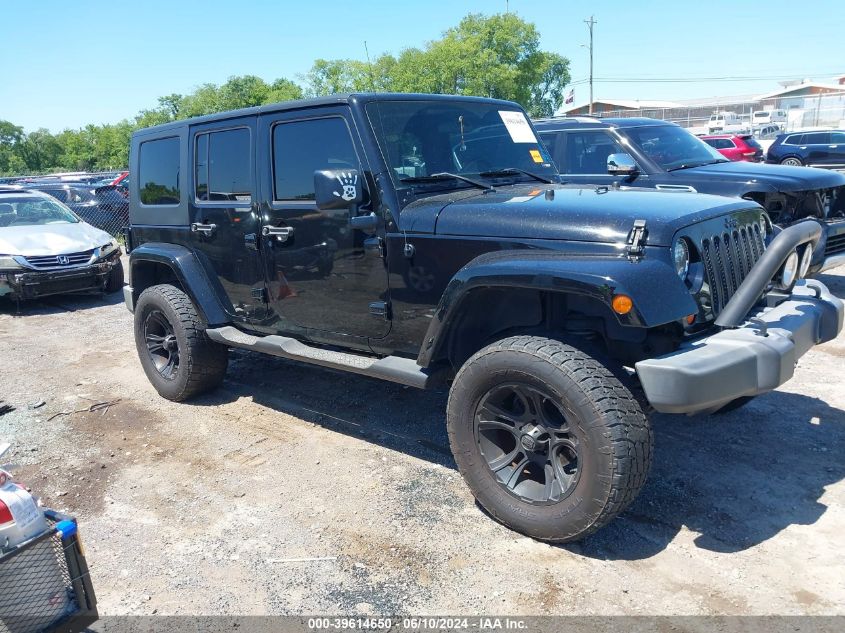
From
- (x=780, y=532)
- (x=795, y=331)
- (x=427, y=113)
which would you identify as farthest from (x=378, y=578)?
(x=427, y=113)

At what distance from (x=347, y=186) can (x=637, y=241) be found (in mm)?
1515

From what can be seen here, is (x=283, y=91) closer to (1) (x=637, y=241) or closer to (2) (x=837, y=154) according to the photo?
(2) (x=837, y=154)

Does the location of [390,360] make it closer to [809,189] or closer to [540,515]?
[540,515]

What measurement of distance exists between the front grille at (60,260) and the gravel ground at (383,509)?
3.77 m

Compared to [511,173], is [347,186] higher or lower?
lower

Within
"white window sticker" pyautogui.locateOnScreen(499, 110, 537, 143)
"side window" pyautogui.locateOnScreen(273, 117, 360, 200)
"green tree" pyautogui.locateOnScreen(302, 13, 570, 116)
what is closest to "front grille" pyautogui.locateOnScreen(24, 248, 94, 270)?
"side window" pyautogui.locateOnScreen(273, 117, 360, 200)

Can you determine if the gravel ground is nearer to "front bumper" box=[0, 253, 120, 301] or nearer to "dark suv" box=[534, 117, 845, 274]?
"dark suv" box=[534, 117, 845, 274]

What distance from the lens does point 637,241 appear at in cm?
290

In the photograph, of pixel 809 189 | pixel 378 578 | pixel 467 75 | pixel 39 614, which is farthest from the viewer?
pixel 467 75

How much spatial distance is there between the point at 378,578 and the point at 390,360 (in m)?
1.21

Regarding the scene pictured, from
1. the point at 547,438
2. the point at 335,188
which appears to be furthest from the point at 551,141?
the point at 547,438

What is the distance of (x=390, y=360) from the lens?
3820mm

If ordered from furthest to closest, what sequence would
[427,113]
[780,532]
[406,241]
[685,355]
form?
[427,113], [406,241], [780,532], [685,355]

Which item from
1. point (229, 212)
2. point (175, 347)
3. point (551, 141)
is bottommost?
point (175, 347)
